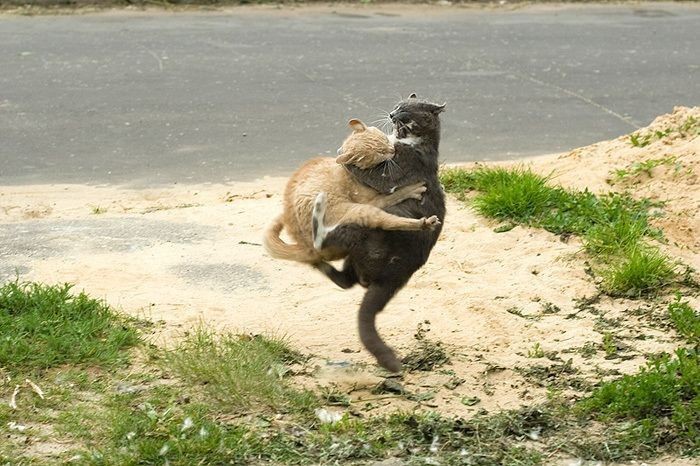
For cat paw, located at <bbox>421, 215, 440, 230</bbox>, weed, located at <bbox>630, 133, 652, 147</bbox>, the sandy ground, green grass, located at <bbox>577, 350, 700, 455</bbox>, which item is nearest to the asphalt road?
the sandy ground

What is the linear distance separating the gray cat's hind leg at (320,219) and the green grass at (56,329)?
1.17m

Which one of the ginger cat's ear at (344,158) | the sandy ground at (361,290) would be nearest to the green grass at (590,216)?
the sandy ground at (361,290)

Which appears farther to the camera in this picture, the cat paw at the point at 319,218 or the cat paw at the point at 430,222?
the cat paw at the point at 319,218

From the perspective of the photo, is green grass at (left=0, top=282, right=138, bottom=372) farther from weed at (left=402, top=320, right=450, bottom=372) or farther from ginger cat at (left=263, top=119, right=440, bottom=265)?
weed at (left=402, top=320, right=450, bottom=372)

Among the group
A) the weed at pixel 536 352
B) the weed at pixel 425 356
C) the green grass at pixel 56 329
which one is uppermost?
the green grass at pixel 56 329

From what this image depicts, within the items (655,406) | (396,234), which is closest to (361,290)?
(396,234)

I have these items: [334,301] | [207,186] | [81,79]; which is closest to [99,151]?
[207,186]

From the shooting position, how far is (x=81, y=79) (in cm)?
1149

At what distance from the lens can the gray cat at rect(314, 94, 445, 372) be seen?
5477mm

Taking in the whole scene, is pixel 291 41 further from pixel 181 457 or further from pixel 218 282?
pixel 181 457

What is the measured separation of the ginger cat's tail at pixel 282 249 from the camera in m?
5.66

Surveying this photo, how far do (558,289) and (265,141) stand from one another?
391 centimetres

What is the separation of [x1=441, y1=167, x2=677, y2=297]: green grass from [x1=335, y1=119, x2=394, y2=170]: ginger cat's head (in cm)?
195

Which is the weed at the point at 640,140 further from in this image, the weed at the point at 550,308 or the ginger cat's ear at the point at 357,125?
the ginger cat's ear at the point at 357,125
